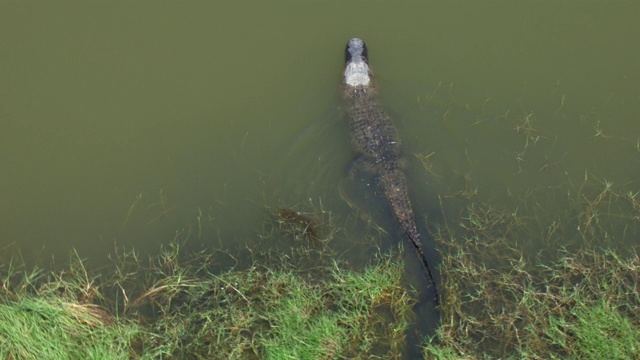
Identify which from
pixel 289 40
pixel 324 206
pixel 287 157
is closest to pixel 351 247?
pixel 324 206

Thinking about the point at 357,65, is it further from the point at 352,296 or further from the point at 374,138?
the point at 352,296

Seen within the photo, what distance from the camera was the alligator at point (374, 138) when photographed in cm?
407

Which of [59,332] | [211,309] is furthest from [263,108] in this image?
[59,332]

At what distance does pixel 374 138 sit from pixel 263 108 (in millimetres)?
843

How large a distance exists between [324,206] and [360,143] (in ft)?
1.90

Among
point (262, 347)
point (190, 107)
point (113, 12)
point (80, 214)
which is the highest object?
point (113, 12)

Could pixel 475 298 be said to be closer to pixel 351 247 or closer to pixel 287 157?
pixel 351 247

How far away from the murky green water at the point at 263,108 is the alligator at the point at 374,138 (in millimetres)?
100

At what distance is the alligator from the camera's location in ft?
13.4

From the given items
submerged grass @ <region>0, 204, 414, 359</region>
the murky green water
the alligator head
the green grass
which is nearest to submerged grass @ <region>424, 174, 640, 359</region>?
the murky green water

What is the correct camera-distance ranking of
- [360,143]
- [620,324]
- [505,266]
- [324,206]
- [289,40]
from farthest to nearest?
[289,40] → [360,143] → [324,206] → [505,266] → [620,324]

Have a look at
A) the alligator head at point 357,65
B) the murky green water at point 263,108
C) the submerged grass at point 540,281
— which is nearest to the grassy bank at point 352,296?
the submerged grass at point 540,281

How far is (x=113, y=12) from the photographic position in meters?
4.97

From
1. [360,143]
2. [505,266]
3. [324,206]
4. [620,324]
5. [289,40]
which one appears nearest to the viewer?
[620,324]
